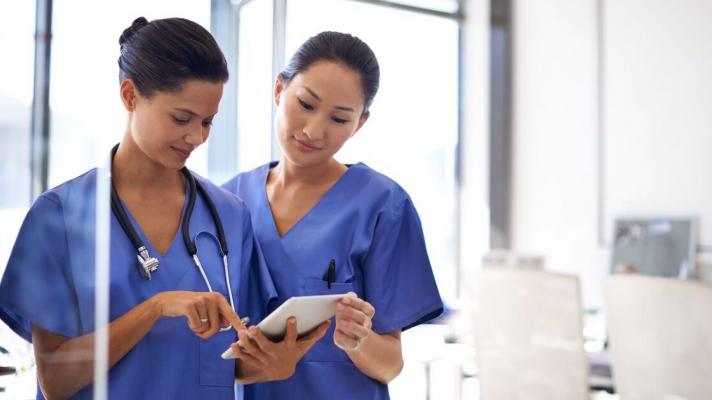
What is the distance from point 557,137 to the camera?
3.61 metres

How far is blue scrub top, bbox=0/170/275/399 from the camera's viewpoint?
55 cm

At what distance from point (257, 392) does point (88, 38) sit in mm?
512

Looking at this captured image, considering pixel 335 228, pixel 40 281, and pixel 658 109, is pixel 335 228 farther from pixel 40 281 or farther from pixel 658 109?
pixel 658 109

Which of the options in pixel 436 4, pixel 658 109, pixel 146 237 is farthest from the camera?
pixel 436 4

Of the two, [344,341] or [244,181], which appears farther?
[244,181]

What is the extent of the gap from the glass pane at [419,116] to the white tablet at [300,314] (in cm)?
65

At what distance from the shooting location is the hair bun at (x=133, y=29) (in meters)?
0.67

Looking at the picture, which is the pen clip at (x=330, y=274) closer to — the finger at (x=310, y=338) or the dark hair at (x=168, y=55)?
the finger at (x=310, y=338)

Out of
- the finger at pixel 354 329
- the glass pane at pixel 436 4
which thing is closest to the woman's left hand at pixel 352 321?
the finger at pixel 354 329

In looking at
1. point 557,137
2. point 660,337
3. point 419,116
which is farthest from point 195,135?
point 557,137

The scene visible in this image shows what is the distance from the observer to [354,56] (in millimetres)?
998

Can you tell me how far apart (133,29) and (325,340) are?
1.57 ft

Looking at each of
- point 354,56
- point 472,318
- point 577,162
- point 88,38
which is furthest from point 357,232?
point 577,162

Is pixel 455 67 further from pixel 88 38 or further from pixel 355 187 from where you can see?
pixel 88 38
